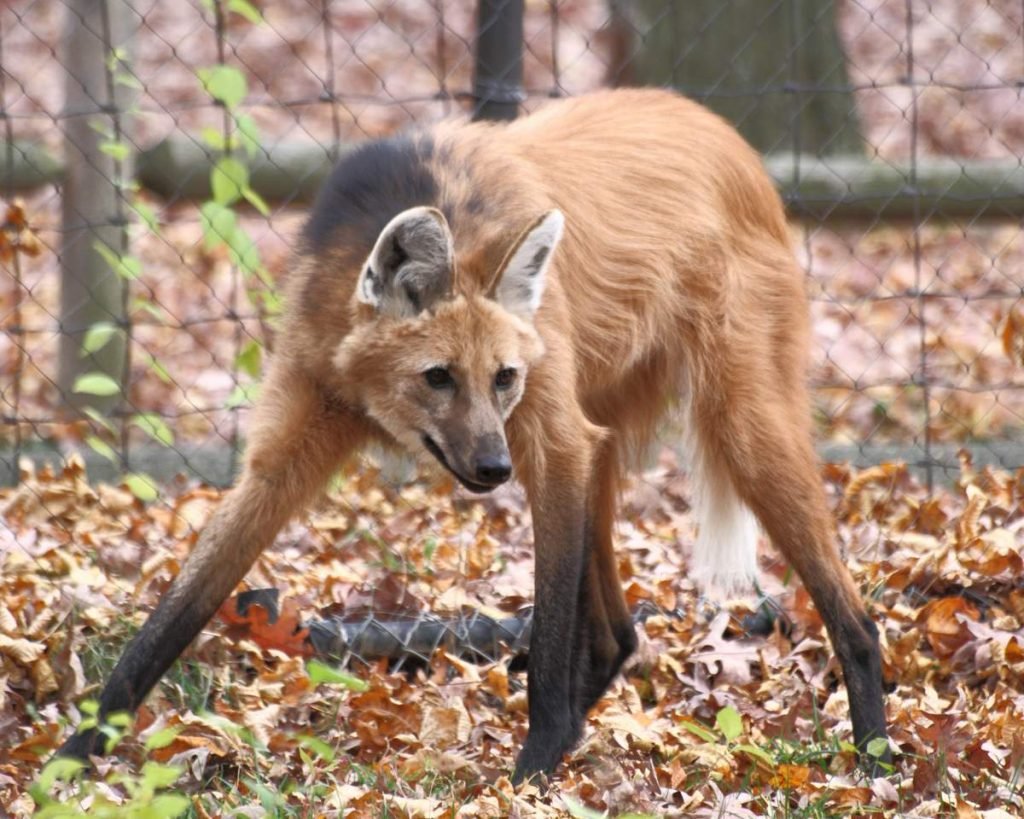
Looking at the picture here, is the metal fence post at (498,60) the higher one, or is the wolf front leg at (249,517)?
the metal fence post at (498,60)

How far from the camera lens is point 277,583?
161 inches

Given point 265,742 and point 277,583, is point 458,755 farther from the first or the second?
point 277,583

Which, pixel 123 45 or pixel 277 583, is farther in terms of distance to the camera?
pixel 123 45

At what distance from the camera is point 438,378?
10.3 feet

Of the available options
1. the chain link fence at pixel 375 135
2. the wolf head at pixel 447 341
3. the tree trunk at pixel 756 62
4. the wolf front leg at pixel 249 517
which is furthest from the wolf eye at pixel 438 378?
the tree trunk at pixel 756 62

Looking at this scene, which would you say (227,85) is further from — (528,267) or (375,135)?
(375,135)

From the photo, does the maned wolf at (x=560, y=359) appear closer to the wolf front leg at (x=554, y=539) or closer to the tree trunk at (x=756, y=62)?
the wolf front leg at (x=554, y=539)

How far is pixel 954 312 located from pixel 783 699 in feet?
14.0

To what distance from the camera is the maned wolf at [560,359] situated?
3.12 meters

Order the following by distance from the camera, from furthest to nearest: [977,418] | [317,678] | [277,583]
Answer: [977,418]
[277,583]
[317,678]

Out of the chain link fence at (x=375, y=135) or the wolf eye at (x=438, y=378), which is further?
the chain link fence at (x=375, y=135)

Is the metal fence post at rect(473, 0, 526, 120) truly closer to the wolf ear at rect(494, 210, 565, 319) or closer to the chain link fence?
the chain link fence

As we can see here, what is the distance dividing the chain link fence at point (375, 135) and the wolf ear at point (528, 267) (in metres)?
0.85

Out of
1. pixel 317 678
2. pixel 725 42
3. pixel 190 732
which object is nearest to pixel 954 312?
pixel 725 42
